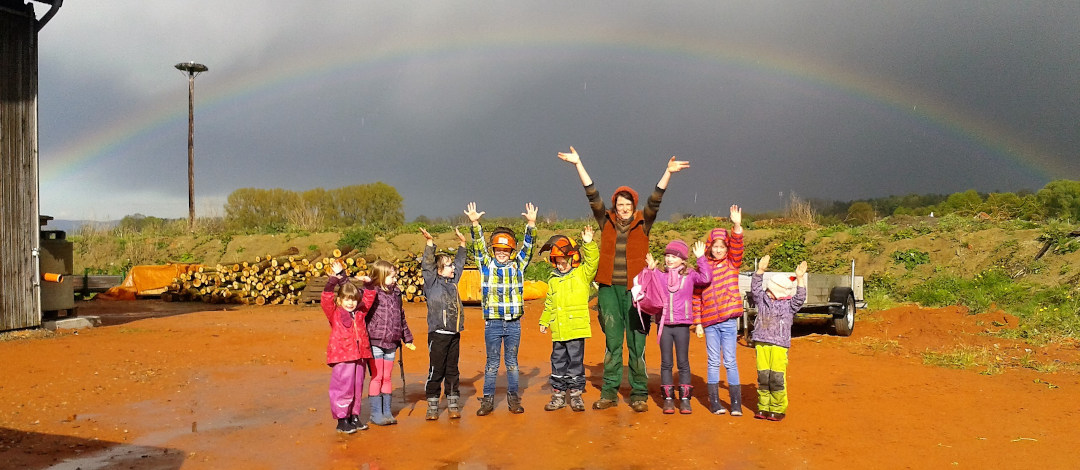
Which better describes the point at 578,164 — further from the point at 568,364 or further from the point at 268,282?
the point at 268,282

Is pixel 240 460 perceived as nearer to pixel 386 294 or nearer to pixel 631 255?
pixel 386 294

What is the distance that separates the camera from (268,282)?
22062 mm

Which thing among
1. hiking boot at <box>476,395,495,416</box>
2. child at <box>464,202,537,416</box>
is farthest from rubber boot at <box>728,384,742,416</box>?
hiking boot at <box>476,395,495,416</box>

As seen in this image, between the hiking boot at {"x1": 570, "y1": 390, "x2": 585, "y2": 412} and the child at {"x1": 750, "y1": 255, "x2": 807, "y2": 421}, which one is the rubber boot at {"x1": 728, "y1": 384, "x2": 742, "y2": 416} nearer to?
the child at {"x1": 750, "y1": 255, "x2": 807, "y2": 421}

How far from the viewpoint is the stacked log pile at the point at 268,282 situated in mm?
21812

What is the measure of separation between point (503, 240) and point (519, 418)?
5.93ft

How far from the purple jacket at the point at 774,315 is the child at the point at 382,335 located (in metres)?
3.47

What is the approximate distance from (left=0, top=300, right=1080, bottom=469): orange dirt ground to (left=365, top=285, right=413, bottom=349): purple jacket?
2.77 ft

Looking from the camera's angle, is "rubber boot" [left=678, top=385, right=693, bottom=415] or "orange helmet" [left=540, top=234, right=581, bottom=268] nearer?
"rubber boot" [left=678, top=385, right=693, bottom=415]

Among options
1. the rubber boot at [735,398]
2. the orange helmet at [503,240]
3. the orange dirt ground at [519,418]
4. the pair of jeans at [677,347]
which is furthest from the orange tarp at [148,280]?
the rubber boot at [735,398]

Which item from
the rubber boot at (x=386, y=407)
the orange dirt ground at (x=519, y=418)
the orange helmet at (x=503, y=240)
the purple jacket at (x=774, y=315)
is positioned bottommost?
the orange dirt ground at (x=519, y=418)

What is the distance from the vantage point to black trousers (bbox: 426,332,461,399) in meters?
7.10

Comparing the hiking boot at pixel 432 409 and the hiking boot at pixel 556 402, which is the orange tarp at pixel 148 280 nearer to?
the hiking boot at pixel 432 409

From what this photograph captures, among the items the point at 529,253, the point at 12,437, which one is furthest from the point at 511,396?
the point at 12,437
